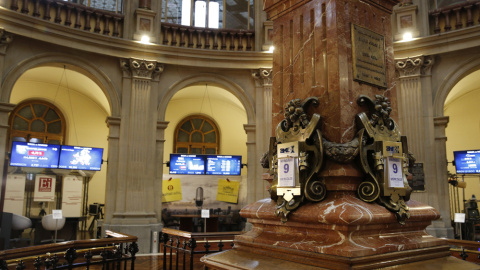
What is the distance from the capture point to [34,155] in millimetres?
9766

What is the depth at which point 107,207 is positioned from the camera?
34.0ft

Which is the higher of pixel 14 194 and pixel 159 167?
pixel 159 167

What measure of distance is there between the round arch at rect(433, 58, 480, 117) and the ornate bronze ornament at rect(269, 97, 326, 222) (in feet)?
26.5

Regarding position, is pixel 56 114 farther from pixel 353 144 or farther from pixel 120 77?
pixel 353 144

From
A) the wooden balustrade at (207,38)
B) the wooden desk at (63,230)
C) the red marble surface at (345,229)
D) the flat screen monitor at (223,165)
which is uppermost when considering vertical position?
the wooden balustrade at (207,38)

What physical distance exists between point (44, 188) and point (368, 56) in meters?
9.22

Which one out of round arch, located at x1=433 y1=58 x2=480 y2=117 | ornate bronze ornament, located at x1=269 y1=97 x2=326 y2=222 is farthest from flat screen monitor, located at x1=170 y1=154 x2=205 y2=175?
ornate bronze ornament, located at x1=269 y1=97 x2=326 y2=222

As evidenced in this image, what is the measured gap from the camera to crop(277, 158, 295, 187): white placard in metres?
3.36

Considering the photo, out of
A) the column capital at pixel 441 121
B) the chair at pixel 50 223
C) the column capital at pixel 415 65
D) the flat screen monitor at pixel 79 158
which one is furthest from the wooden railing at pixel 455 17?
the chair at pixel 50 223

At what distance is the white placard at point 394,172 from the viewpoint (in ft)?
10.9

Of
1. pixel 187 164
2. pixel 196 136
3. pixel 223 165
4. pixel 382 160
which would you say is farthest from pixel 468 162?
pixel 196 136

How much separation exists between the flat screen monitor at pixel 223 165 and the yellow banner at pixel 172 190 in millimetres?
1121

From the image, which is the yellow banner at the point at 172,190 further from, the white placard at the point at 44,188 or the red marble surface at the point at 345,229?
the red marble surface at the point at 345,229

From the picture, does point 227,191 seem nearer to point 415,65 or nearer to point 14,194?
point 14,194
